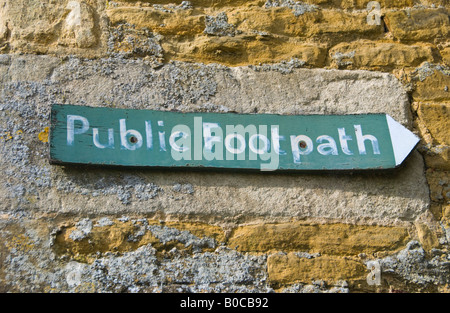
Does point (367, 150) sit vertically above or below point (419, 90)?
below

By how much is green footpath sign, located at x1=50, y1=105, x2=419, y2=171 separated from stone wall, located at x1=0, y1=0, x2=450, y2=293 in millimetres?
57

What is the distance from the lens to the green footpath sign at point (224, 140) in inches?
67.3

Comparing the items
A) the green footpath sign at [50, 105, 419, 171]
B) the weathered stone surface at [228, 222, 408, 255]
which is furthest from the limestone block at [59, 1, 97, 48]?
the weathered stone surface at [228, 222, 408, 255]

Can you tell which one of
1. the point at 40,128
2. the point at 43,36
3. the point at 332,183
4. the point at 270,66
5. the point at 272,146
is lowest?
the point at 332,183

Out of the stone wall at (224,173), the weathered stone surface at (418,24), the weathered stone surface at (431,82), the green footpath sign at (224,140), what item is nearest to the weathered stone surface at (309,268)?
the stone wall at (224,173)

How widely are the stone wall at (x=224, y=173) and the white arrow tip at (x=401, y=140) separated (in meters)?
0.07

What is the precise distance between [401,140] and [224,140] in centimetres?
60

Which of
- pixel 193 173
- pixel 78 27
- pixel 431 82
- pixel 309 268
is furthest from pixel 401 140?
pixel 78 27

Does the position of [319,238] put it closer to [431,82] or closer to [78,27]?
[431,82]
